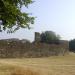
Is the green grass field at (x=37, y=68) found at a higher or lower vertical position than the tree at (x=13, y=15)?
lower

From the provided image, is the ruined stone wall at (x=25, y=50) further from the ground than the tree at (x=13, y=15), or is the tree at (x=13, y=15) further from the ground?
the tree at (x=13, y=15)

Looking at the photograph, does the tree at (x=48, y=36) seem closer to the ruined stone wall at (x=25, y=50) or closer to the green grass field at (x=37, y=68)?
the ruined stone wall at (x=25, y=50)

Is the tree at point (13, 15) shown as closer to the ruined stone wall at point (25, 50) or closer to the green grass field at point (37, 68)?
the green grass field at point (37, 68)

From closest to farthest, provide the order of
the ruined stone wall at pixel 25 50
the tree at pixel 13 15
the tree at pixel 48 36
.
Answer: the tree at pixel 13 15 < the ruined stone wall at pixel 25 50 < the tree at pixel 48 36

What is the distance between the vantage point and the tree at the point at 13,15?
17172mm

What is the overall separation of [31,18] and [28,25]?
0.53 meters

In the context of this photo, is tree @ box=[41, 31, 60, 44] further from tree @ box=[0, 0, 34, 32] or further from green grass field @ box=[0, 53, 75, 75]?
tree @ box=[0, 0, 34, 32]

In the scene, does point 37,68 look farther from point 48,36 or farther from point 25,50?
point 48,36

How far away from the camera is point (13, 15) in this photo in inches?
702

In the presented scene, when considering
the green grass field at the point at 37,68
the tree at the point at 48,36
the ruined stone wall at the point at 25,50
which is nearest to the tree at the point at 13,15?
the green grass field at the point at 37,68

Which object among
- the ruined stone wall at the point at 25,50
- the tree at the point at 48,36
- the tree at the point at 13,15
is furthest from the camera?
the tree at the point at 48,36

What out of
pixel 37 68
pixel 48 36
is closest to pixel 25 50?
pixel 37 68

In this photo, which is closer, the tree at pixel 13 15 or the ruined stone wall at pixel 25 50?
the tree at pixel 13 15

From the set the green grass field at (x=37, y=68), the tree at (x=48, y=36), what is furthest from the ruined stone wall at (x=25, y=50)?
the tree at (x=48, y=36)
